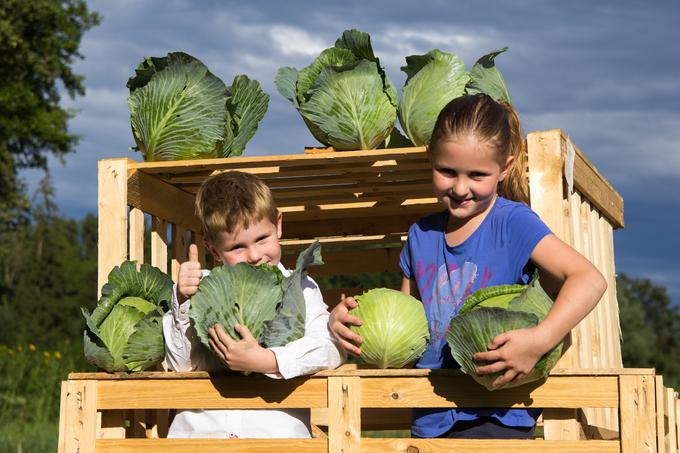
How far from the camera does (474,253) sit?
392cm

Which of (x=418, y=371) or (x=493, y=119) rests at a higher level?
(x=493, y=119)

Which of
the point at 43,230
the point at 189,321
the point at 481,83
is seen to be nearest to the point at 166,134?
the point at 189,321

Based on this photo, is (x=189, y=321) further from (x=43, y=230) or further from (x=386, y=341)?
(x=43, y=230)

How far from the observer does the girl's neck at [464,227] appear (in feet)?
13.1

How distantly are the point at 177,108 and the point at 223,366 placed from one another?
1.81 meters

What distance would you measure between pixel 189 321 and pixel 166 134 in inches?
60.2

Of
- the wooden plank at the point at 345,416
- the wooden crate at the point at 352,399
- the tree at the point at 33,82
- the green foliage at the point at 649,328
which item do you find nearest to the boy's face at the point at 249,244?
the wooden crate at the point at 352,399

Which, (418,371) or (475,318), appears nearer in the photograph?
(475,318)

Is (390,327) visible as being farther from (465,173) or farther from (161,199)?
(161,199)

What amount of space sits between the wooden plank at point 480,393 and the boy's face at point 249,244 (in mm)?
747

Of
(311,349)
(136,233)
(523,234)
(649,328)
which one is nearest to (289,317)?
(311,349)

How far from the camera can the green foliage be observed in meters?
35.3

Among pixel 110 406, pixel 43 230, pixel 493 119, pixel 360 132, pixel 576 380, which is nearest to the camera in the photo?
pixel 576 380

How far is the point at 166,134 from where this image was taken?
515cm
